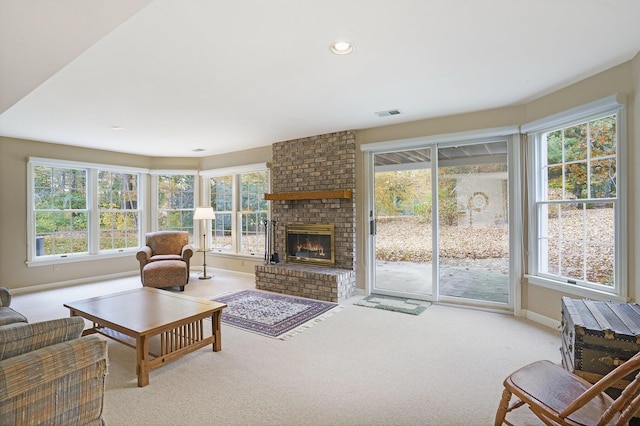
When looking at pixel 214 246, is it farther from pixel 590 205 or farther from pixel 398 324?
pixel 590 205

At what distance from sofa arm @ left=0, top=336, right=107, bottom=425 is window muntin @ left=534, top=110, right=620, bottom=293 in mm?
4115

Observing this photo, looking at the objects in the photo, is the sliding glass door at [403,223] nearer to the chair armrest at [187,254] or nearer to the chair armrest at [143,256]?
the chair armrest at [187,254]

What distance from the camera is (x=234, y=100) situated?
3602 millimetres

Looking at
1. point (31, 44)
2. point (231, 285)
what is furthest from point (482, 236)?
point (31, 44)

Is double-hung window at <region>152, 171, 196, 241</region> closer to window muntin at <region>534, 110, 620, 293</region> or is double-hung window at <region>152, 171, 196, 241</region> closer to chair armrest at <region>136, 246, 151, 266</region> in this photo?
chair armrest at <region>136, 246, 151, 266</region>

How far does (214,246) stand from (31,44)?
17.8 ft

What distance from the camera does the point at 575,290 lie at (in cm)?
324

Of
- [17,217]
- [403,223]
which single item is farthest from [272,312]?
[17,217]

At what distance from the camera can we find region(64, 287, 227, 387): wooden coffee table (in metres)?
2.46

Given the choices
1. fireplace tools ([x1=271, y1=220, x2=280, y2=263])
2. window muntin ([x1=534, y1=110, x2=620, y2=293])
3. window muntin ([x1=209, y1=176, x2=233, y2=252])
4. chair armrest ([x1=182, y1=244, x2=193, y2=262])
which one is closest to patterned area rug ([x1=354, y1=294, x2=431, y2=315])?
window muntin ([x1=534, y1=110, x2=620, y2=293])

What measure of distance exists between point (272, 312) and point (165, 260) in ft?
8.85

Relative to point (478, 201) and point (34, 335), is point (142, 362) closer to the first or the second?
point (34, 335)

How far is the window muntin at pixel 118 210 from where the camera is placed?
20.6 feet

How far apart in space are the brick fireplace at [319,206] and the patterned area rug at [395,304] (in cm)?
35
